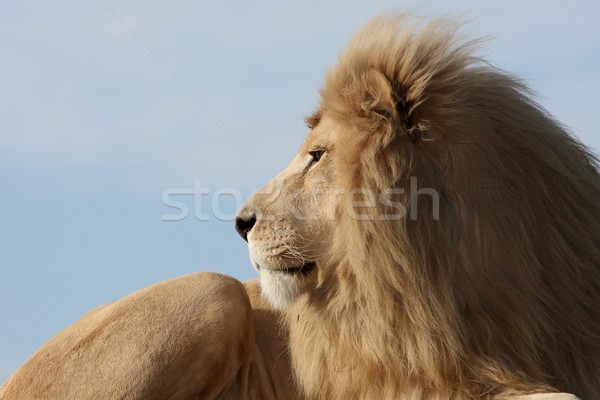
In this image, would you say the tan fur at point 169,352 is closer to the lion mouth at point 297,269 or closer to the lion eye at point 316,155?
the lion mouth at point 297,269

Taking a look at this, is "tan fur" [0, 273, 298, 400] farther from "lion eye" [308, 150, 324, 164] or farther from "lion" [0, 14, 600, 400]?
"lion eye" [308, 150, 324, 164]

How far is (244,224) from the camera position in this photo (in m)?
4.64

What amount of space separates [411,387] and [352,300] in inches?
18.6

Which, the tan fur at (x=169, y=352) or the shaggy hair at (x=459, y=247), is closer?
the shaggy hair at (x=459, y=247)

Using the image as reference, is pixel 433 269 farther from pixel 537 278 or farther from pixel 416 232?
pixel 537 278

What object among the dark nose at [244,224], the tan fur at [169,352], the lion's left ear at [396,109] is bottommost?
the tan fur at [169,352]

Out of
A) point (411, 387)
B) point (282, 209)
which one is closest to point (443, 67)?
point (282, 209)

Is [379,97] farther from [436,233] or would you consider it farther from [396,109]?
[436,233]

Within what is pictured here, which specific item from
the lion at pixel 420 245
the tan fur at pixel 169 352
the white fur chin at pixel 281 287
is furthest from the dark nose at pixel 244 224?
the tan fur at pixel 169 352

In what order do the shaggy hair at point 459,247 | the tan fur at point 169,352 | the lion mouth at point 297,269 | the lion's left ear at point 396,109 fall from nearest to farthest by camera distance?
the shaggy hair at point 459,247
the lion's left ear at point 396,109
the lion mouth at point 297,269
the tan fur at point 169,352

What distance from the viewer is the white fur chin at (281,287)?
4.59 m

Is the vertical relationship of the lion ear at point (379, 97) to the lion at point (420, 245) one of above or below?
above

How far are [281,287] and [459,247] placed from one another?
887 mm

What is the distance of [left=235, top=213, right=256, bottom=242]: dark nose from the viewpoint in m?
4.59
